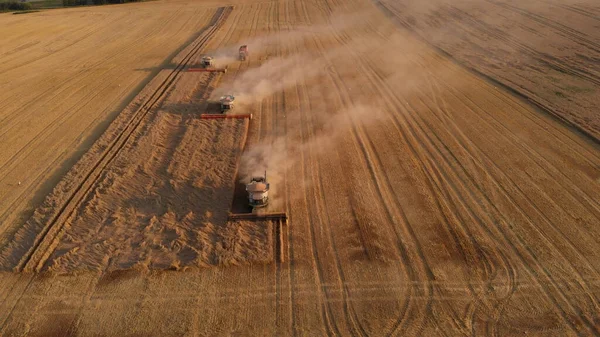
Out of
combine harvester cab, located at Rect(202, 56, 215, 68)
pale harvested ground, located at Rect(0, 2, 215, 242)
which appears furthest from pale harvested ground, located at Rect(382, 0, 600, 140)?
pale harvested ground, located at Rect(0, 2, 215, 242)

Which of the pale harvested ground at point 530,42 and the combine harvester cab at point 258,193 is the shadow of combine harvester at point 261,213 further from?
the pale harvested ground at point 530,42

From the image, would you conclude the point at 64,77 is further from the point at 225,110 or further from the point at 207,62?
the point at 225,110

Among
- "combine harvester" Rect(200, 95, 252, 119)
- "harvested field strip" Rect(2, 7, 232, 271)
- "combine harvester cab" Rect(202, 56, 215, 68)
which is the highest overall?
"combine harvester cab" Rect(202, 56, 215, 68)

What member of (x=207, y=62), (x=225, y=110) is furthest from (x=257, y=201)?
(x=207, y=62)

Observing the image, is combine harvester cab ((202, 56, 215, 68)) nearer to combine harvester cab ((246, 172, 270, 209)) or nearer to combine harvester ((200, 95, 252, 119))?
combine harvester ((200, 95, 252, 119))

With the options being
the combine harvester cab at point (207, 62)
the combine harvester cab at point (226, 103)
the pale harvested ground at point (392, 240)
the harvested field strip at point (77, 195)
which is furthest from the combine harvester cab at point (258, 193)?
the combine harvester cab at point (207, 62)

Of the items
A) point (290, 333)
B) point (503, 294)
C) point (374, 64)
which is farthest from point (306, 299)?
point (374, 64)
